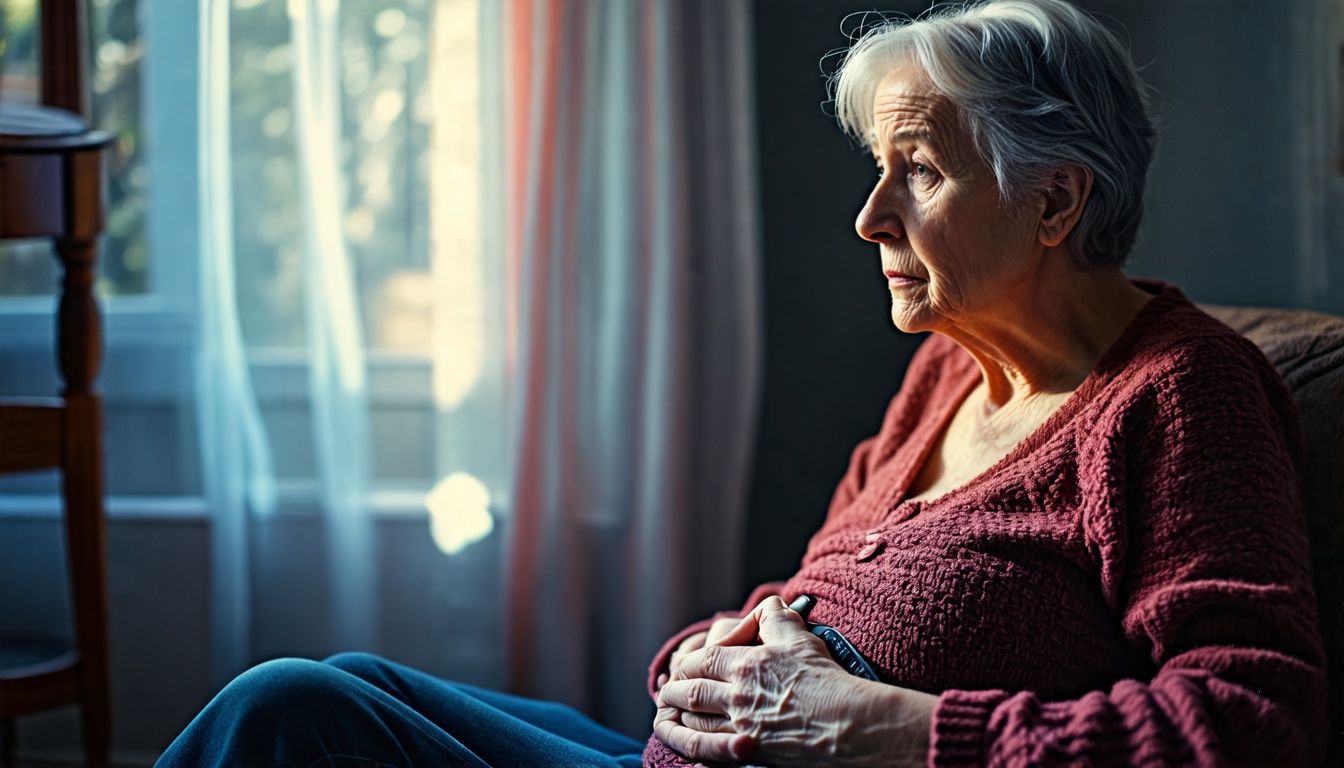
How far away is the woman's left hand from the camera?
3.20 ft

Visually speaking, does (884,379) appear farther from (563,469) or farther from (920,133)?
(920,133)

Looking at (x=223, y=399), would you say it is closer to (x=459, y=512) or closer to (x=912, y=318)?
(x=459, y=512)

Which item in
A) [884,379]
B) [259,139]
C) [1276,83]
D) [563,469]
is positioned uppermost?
[1276,83]

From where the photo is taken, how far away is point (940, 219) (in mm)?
1147

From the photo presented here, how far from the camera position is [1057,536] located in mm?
1034

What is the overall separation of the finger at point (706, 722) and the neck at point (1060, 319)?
18.3 inches

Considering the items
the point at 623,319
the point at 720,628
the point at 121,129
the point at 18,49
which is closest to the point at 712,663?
the point at 720,628

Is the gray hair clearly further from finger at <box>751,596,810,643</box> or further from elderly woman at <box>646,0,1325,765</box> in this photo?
finger at <box>751,596,810,643</box>

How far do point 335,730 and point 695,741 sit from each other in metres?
0.33

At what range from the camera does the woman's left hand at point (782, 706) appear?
0.98 m

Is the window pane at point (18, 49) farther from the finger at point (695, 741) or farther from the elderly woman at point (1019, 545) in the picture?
the finger at point (695, 741)

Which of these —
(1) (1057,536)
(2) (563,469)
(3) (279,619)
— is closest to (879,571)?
(1) (1057,536)

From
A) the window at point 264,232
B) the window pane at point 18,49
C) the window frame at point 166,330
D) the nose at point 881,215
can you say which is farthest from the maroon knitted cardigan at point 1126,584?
the window pane at point 18,49

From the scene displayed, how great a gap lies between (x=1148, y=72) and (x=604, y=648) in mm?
1278
